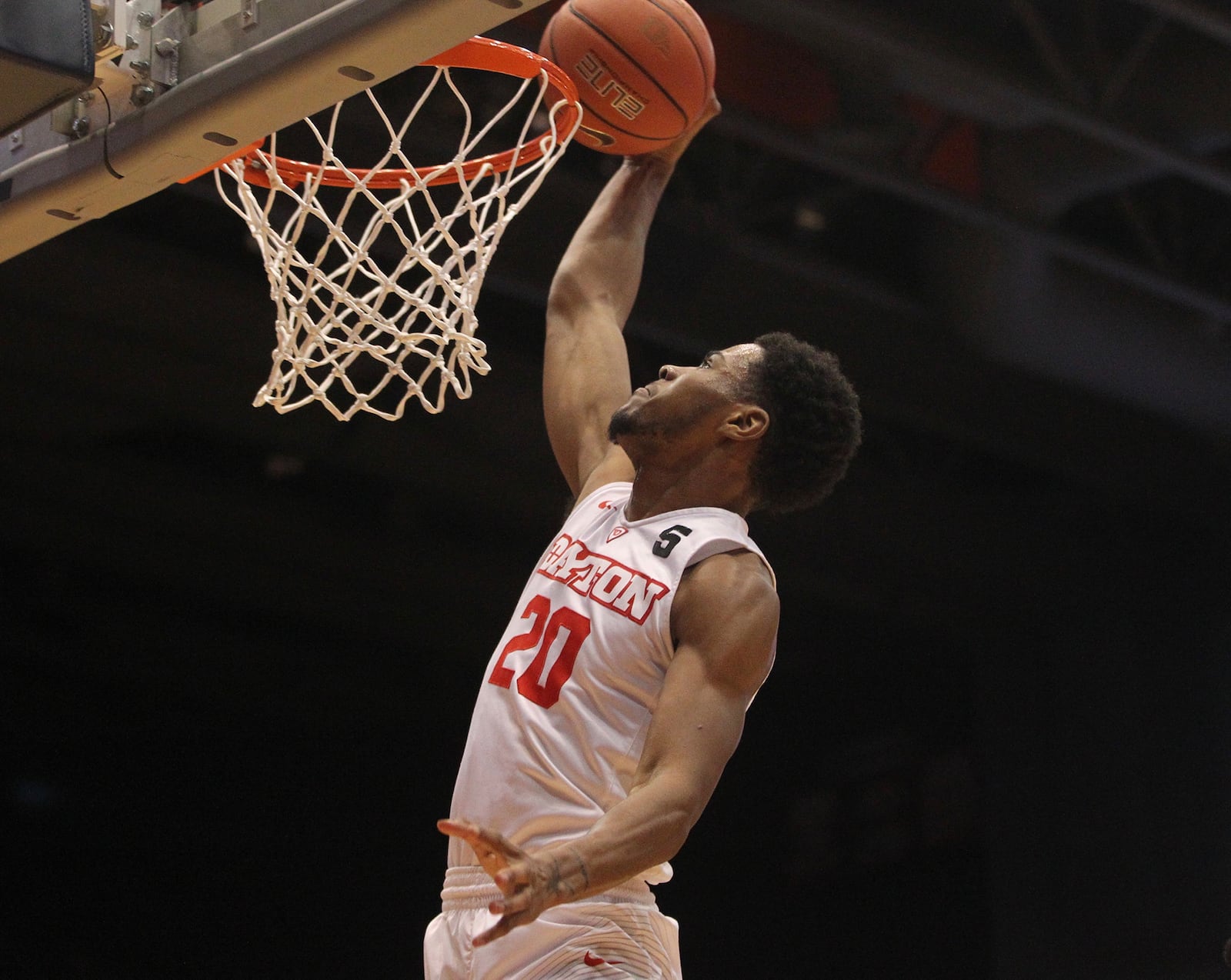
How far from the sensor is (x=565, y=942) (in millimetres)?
2062

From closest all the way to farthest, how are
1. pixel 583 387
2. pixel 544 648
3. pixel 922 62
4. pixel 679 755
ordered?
pixel 679 755 < pixel 544 648 < pixel 583 387 < pixel 922 62

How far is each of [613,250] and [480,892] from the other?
1263 mm

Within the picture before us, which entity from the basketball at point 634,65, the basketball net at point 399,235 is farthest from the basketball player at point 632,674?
the basketball at point 634,65

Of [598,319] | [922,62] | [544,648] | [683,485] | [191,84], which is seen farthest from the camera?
[922,62]

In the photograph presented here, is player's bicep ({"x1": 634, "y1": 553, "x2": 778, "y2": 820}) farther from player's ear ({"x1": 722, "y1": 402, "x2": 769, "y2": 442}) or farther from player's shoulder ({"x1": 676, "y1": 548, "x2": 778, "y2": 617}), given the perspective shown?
player's ear ({"x1": 722, "y1": 402, "x2": 769, "y2": 442})

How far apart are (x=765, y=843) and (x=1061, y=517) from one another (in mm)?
1988

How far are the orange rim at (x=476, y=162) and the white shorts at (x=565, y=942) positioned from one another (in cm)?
112

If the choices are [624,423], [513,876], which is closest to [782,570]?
[624,423]

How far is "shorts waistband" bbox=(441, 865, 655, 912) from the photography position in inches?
82.7

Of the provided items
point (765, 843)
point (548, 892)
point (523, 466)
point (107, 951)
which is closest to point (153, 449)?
point (523, 466)

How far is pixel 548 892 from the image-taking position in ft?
5.67

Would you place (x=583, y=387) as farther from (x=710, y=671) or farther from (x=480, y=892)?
(x=480, y=892)

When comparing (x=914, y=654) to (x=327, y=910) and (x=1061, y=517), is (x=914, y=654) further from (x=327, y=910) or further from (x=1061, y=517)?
(x=327, y=910)

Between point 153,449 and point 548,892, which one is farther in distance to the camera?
point 153,449
